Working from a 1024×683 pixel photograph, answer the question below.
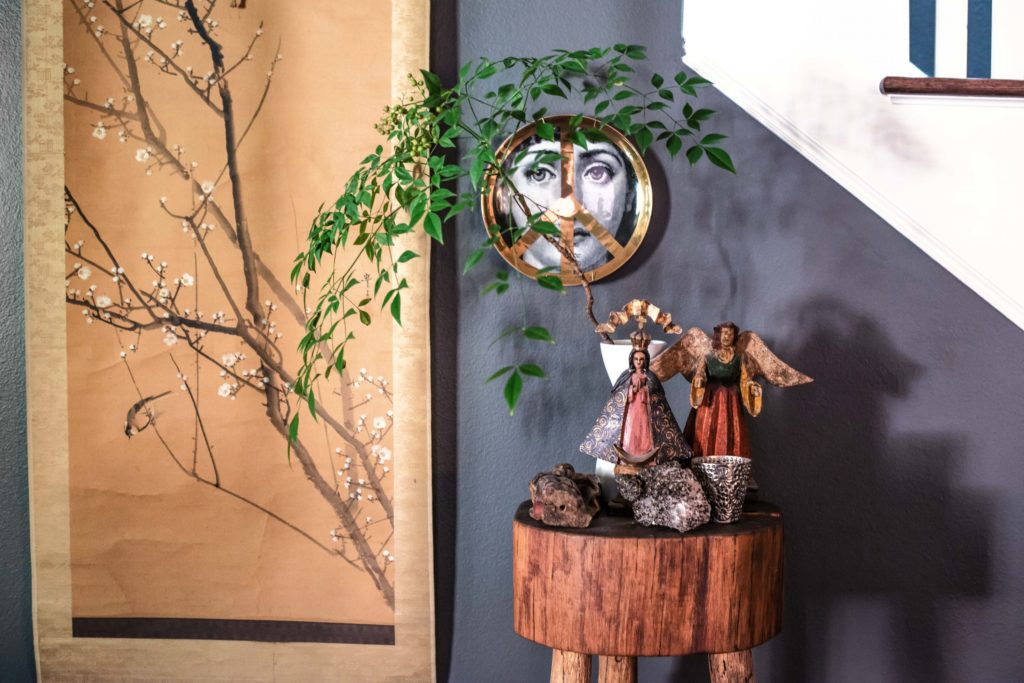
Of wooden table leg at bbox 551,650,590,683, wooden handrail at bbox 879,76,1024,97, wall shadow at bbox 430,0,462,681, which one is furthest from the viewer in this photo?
wall shadow at bbox 430,0,462,681

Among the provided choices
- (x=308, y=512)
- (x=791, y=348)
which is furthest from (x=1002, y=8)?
(x=308, y=512)

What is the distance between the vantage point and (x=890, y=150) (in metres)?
1.89

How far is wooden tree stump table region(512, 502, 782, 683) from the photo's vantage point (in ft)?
4.59

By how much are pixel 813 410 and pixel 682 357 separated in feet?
1.56

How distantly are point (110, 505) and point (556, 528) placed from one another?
1157 mm

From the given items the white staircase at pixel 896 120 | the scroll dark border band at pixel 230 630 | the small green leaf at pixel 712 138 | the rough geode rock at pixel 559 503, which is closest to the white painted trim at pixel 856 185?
the white staircase at pixel 896 120

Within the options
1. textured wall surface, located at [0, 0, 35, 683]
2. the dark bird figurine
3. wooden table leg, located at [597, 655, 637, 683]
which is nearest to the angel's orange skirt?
wooden table leg, located at [597, 655, 637, 683]

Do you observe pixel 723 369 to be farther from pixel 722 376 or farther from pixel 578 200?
pixel 578 200

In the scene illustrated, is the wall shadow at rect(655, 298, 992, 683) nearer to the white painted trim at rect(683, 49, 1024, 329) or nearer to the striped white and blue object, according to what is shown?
the white painted trim at rect(683, 49, 1024, 329)

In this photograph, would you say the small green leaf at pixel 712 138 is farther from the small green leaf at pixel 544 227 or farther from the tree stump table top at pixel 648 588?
the tree stump table top at pixel 648 588

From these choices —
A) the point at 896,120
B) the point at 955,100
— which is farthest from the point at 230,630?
the point at 955,100

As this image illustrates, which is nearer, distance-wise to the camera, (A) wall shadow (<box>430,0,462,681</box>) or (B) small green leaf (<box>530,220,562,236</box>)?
(B) small green leaf (<box>530,220,562,236</box>)

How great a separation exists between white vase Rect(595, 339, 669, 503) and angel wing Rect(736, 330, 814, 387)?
152mm

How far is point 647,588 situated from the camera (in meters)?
1.40
